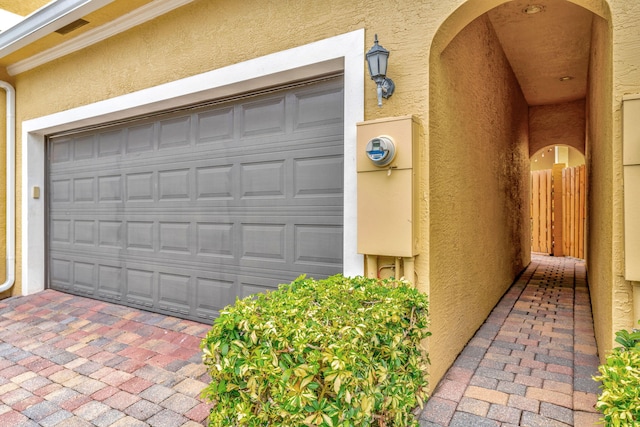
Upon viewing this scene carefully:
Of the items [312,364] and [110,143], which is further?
[110,143]

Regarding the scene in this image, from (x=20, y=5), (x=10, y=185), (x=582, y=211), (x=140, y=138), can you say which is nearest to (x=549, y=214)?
(x=582, y=211)

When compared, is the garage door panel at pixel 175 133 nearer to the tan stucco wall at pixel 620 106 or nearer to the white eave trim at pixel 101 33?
the white eave trim at pixel 101 33

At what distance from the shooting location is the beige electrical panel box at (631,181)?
2.11m

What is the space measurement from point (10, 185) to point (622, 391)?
751 centimetres

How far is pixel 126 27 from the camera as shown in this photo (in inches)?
179

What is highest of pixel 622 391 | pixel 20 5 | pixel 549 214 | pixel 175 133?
pixel 20 5

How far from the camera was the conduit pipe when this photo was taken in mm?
5895

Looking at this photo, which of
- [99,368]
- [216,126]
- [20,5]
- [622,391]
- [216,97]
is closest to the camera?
[622,391]

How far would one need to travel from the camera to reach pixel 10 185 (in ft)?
19.4

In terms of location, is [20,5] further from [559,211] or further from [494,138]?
[559,211]

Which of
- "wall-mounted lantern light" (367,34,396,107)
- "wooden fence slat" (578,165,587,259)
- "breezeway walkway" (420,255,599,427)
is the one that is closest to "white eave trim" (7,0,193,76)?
"wall-mounted lantern light" (367,34,396,107)

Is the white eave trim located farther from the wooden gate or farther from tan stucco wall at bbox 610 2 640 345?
the wooden gate

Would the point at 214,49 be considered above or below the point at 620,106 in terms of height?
above

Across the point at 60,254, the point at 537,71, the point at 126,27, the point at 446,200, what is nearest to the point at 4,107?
the point at 60,254
